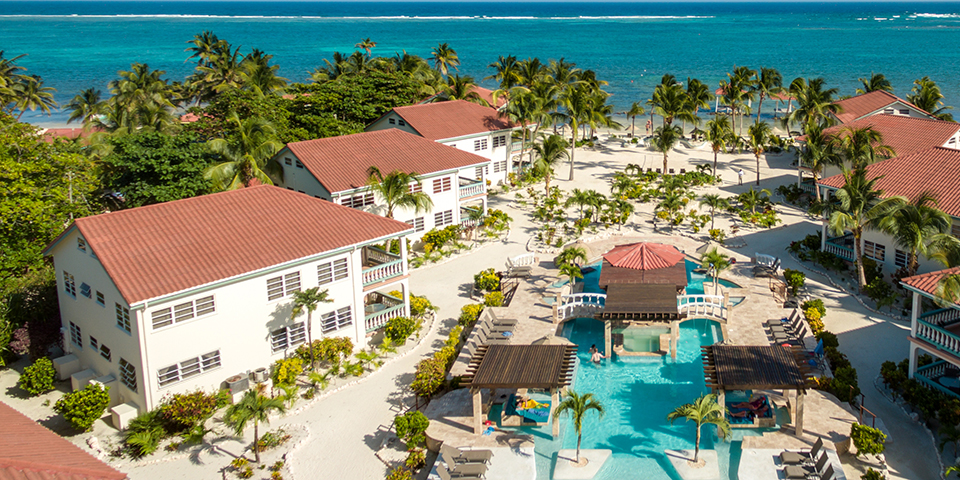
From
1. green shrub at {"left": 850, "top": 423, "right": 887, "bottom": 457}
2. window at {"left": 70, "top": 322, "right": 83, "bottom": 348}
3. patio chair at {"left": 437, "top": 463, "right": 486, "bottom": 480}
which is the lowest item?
patio chair at {"left": 437, "top": 463, "right": 486, "bottom": 480}

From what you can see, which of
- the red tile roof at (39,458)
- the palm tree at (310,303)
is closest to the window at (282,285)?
the palm tree at (310,303)

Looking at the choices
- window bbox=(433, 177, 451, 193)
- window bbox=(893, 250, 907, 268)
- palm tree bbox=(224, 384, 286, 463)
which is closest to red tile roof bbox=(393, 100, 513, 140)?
window bbox=(433, 177, 451, 193)

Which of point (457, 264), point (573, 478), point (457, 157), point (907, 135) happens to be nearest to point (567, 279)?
point (457, 264)

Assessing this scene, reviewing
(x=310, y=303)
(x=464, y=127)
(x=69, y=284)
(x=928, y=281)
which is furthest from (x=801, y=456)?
(x=464, y=127)

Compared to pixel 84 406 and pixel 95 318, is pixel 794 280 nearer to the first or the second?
pixel 95 318

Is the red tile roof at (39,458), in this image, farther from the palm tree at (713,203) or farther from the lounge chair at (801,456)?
the palm tree at (713,203)

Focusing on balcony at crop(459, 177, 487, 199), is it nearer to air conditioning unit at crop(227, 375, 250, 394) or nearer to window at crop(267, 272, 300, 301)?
window at crop(267, 272, 300, 301)

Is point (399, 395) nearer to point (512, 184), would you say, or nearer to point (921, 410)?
point (921, 410)
